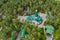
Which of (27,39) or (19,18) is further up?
(19,18)

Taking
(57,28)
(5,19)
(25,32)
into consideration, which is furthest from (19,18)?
(57,28)

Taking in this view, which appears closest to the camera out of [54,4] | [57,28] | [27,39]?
[27,39]

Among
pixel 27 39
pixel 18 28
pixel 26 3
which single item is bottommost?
pixel 27 39

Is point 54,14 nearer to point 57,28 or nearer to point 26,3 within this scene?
point 57,28

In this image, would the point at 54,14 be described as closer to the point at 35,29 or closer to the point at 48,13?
the point at 48,13

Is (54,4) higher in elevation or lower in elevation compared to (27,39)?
higher

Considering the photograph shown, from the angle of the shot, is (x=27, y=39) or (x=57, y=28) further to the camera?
(x=57, y=28)

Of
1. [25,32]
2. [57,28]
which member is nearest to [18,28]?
[25,32]

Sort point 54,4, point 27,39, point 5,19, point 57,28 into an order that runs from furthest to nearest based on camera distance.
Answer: point 54,4 → point 5,19 → point 57,28 → point 27,39

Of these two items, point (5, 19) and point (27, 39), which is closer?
point (27, 39)
